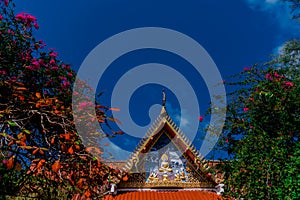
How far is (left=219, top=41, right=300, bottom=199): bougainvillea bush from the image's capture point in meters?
5.67

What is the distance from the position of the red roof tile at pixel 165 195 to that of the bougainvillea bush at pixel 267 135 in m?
1.40

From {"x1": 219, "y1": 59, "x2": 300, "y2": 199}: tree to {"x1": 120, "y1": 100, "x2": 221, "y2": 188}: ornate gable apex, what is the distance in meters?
1.29

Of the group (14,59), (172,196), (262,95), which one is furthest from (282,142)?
(14,59)

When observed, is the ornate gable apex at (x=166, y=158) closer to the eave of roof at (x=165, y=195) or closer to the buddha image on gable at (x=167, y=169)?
the buddha image on gable at (x=167, y=169)

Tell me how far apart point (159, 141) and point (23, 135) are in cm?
736

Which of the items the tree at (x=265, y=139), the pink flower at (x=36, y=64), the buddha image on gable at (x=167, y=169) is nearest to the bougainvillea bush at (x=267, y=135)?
the tree at (x=265, y=139)

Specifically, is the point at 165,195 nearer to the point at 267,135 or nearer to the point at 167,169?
the point at 167,169

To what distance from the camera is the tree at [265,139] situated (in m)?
5.66

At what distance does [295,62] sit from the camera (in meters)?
8.47

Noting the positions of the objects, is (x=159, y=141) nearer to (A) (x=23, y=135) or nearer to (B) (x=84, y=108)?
(B) (x=84, y=108)

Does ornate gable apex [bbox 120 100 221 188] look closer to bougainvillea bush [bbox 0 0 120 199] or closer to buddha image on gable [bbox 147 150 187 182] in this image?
buddha image on gable [bbox 147 150 187 182]

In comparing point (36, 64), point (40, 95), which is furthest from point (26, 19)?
point (40, 95)

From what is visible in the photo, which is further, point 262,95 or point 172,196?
point 172,196

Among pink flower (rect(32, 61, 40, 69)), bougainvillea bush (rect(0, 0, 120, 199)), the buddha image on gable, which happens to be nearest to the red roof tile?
the buddha image on gable
